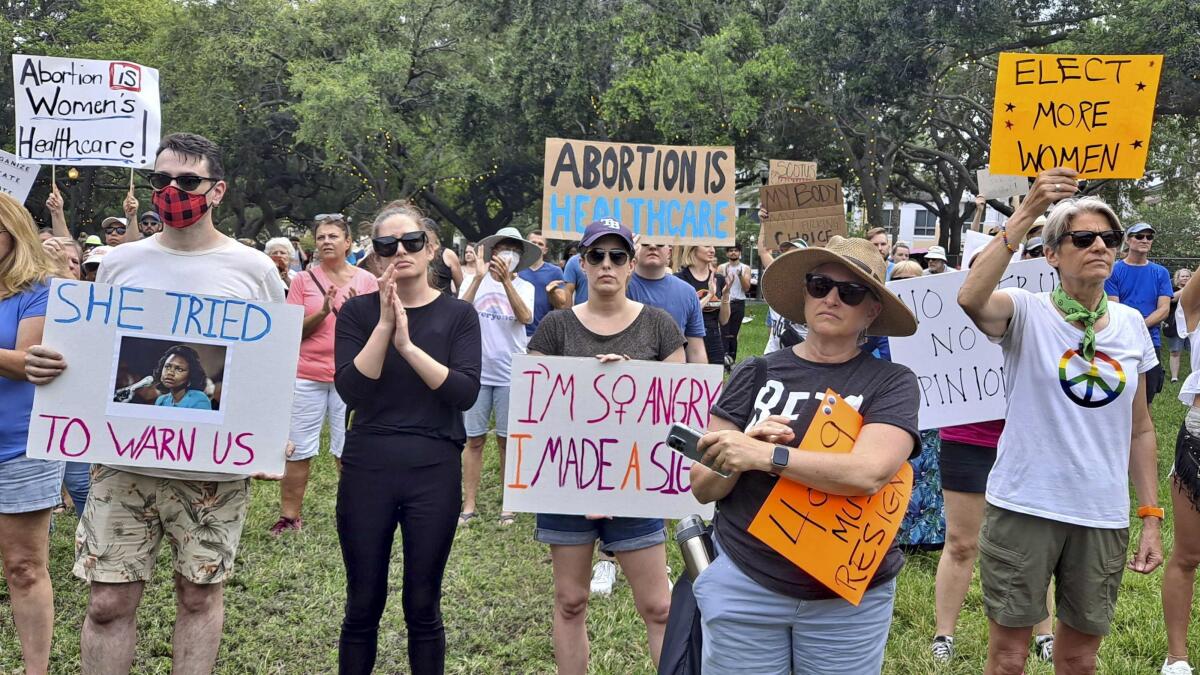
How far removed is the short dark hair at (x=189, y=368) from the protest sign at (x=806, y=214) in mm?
5607

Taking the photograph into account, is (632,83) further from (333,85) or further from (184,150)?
(184,150)

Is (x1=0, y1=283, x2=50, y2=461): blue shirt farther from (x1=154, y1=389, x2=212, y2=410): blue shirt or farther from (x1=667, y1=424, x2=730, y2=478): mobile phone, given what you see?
(x1=667, y1=424, x2=730, y2=478): mobile phone

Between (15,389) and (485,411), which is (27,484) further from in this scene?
(485,411)

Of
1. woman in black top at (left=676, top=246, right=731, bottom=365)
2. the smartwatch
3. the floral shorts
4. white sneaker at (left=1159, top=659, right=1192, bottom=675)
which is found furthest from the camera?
woman in black top at (left=676, top=246, right=731, bottom=365)

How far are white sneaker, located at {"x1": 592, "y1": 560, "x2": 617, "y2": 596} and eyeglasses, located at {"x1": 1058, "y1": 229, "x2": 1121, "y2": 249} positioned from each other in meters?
3.08

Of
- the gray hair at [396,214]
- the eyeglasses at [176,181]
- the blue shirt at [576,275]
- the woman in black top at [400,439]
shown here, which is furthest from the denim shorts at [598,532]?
the blue shirt at [576,275]

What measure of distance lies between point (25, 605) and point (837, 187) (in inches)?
265

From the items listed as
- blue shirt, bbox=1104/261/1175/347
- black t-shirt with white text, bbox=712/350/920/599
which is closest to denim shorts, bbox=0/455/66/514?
black t-shirt with white text, bbox=712/350/920/599

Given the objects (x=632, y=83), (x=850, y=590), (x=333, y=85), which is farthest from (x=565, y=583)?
(x=333, y=85)

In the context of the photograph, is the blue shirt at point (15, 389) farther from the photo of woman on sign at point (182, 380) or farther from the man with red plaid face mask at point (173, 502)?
the photo of woman on sign at point (182, 380)

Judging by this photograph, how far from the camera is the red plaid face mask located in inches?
124

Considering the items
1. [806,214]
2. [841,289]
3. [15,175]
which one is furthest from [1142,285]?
[15,175]

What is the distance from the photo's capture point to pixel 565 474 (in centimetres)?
360

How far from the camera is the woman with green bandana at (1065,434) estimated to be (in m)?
3.06
